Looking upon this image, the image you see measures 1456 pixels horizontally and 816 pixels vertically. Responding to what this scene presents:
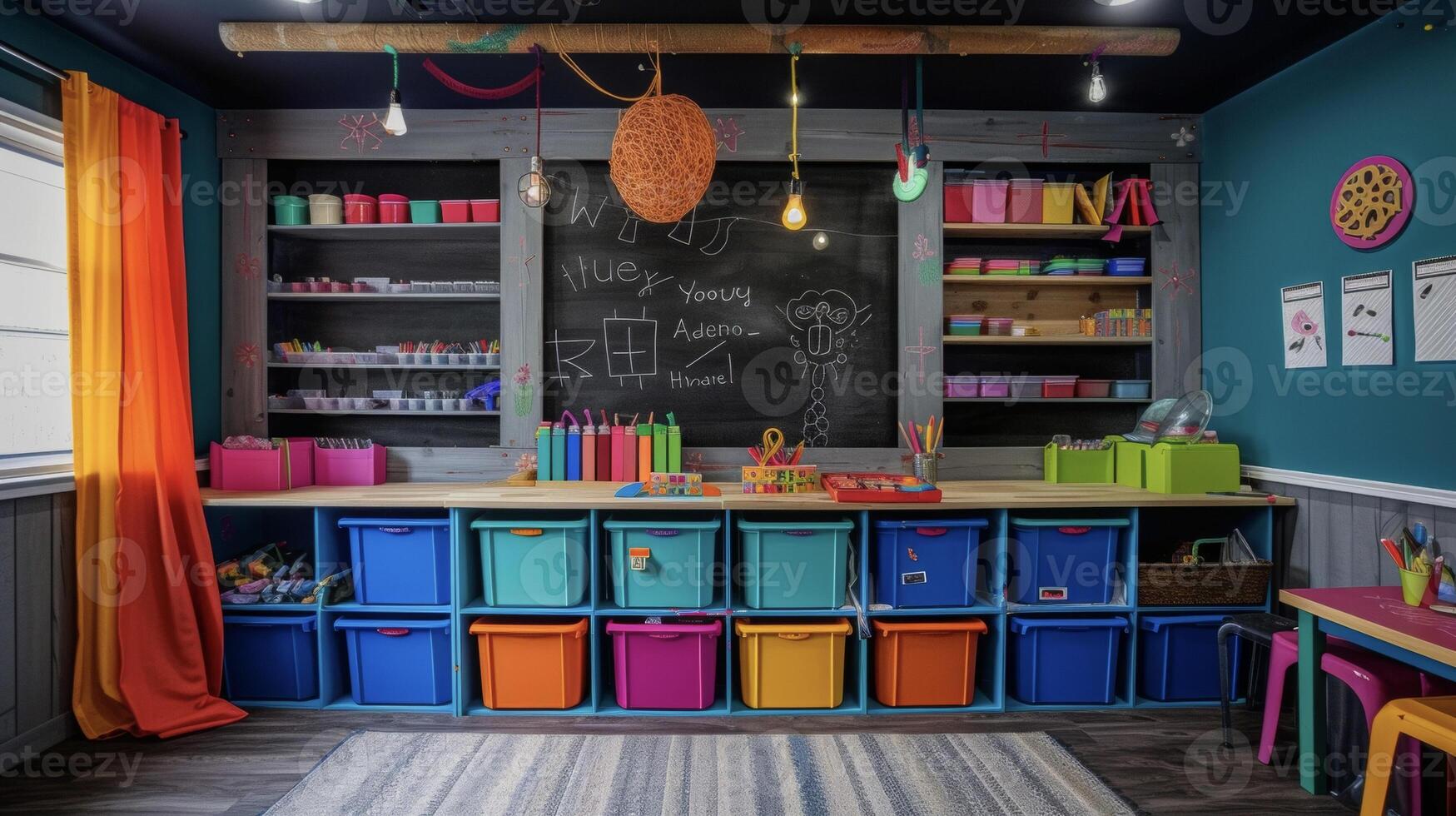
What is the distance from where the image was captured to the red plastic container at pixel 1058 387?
3.56 metres

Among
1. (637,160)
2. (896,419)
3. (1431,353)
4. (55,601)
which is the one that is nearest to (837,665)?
(896,419)

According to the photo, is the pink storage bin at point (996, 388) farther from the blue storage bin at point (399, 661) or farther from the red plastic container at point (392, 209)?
the red plastic container at point (392, 209)

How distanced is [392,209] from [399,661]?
7.55 ft

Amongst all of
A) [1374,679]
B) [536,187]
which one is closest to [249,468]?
[536,187]

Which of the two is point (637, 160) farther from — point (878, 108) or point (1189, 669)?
point (1189, 669)

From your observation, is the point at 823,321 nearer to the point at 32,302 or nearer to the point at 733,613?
the point at 733,613

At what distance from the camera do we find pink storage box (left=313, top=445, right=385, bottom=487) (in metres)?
3.41

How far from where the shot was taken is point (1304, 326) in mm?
2984

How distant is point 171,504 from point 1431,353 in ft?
17.1

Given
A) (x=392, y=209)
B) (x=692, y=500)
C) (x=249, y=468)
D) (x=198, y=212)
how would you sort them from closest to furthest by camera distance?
(x=692, y=500) → (x=249, y=468) → (x=198, y=212) → (x=392, y=209)

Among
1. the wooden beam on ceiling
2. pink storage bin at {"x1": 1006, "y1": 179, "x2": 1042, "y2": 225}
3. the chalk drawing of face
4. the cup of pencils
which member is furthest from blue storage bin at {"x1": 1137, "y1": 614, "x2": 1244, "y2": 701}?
the wooden beam on ceiling

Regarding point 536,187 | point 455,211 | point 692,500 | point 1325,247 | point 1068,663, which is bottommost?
point 1068,663

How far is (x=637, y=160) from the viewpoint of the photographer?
2.42 metres

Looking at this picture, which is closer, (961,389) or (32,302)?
(32,302)
